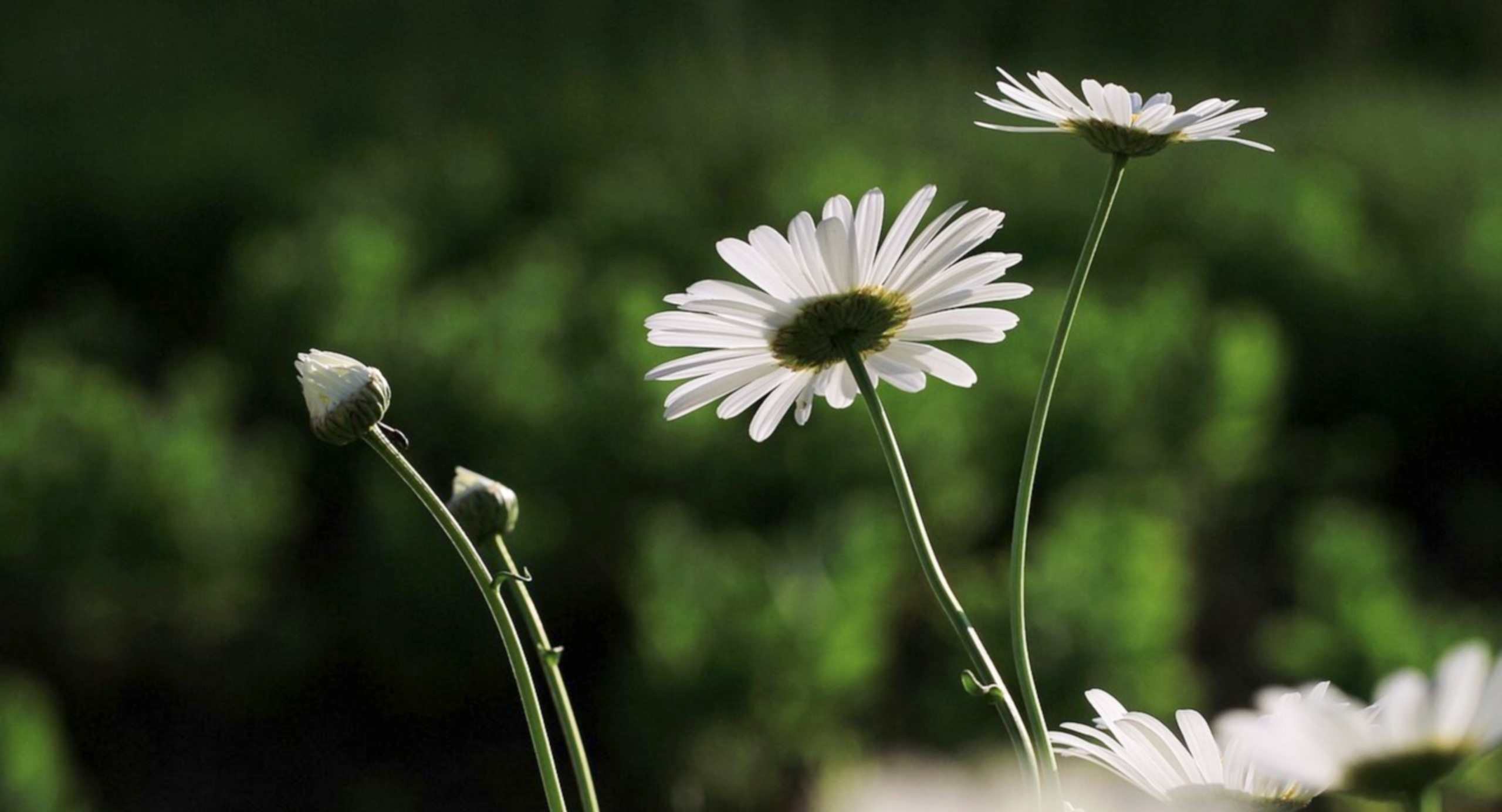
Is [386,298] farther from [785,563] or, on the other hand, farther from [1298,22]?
[1298,22]

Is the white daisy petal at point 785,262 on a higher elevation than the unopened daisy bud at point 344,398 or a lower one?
Result: higher

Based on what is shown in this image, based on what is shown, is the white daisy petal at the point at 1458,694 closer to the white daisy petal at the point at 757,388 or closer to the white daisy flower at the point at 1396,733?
the white daisy flower at the point at 1396,733

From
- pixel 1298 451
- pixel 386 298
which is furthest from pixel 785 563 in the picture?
pixel 1298 451

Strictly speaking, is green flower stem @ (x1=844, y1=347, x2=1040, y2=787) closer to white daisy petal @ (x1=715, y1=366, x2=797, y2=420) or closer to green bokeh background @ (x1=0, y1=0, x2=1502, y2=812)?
white daisy petal @ (x1=715, y1=366, x2=797, y2=420)

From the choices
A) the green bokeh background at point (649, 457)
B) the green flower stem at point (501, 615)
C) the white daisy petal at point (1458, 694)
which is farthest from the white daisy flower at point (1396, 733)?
the green bokeh background at point (649, 457)

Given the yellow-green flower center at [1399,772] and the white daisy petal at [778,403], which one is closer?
the yellow-green flower center at [1399,772]

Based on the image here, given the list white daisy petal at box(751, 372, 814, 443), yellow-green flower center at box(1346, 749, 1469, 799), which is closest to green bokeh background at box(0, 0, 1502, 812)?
white daisy petal at box(751, 372, 814, 443)
